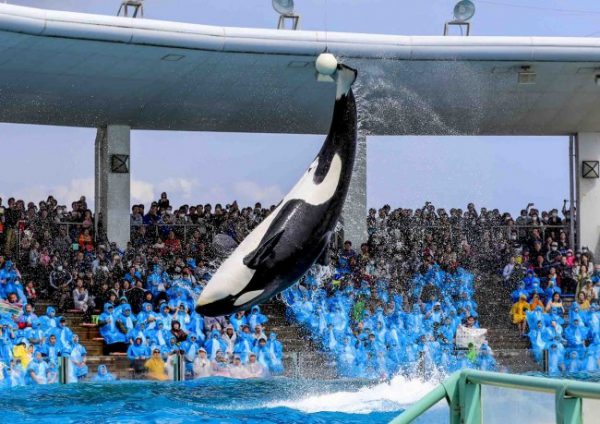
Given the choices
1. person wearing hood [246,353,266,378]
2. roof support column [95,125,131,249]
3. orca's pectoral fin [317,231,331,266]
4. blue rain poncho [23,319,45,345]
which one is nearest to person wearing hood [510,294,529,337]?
person wearing hood [246,353,266,378]

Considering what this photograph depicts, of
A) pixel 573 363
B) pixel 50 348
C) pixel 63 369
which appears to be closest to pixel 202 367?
pixel 63 369

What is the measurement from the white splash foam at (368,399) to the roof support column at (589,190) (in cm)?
995

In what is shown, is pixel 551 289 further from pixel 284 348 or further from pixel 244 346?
pixel 244 346

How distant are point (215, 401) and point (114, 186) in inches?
395

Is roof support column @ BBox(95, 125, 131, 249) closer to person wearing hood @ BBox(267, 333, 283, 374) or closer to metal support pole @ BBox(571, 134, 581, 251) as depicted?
person wearing hood @ BBox(267, 333, 283, 374)

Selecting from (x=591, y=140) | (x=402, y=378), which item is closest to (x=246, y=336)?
(x=402, y=378)

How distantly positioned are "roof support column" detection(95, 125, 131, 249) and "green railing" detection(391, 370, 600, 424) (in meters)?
17.1

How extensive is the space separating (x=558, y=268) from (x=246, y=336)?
330 inches

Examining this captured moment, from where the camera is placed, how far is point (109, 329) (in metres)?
17.9

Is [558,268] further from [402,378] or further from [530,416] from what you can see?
[530,416]

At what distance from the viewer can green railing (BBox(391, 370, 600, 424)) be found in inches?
186

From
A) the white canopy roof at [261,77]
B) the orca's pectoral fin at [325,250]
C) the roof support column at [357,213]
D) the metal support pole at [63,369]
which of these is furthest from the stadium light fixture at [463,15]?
the orca's pectoral fin at [325,250]

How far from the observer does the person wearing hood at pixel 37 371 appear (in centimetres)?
1491

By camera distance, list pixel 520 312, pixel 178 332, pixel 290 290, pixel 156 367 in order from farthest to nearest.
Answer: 1. pixel 520 312
2. pixel 290 290
3. pixel 178 332
4. pixel 156 367
